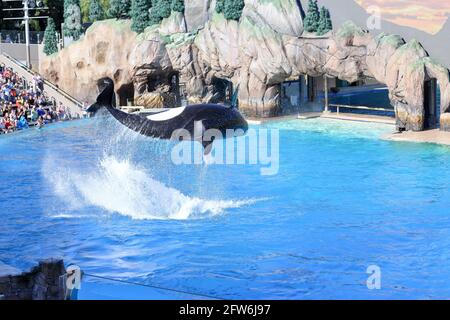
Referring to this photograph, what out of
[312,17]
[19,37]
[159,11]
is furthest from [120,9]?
[312,17]

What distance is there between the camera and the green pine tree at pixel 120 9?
25.3m

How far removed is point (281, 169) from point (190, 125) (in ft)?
16.5

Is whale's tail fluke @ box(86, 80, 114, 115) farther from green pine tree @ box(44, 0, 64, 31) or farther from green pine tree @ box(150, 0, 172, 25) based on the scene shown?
green pine tree @ box(44, 0, 64, 31)

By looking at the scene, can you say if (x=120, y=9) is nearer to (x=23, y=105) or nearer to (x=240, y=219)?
(x=23, y=105)

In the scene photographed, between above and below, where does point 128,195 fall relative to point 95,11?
below

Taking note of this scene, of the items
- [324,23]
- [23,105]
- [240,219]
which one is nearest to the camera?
[240,219]

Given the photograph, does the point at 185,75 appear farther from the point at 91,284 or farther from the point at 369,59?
the point at 91,284

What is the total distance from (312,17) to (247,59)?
2.27 metres

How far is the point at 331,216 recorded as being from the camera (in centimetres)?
1187

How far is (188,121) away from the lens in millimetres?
10820

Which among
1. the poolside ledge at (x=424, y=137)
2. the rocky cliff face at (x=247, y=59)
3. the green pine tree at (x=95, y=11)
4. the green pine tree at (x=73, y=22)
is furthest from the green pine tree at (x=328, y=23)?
the green pine tree at (x=73, y=22)

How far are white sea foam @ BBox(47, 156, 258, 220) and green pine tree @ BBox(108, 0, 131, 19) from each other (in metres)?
10.7

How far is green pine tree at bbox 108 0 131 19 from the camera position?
2533 cm
